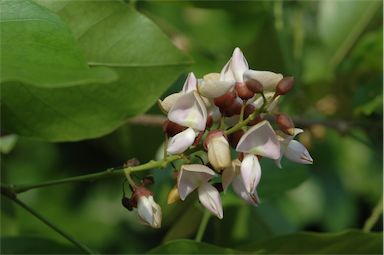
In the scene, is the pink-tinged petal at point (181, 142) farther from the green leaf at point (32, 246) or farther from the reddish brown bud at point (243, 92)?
the green leaf at point (32, 246)

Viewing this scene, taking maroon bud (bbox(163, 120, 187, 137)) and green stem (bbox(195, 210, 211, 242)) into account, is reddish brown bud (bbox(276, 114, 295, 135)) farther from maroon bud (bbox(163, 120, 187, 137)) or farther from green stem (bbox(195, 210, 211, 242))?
green stem (bbox(195, 210, 211, 242))

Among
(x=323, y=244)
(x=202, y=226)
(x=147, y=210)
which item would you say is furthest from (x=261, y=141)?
(x=202, y=226)

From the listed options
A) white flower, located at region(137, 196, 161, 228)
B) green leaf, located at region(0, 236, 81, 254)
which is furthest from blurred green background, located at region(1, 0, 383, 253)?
white flower, located at region(137, 196, 161, 228)

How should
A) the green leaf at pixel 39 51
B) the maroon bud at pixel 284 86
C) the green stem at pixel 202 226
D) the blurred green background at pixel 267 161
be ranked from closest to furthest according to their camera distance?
the green leaf at pixel 39 51
the maroon bud at pixel 284 86
the green stem at pixel 202 226
the blurred green background at pixel 267 161

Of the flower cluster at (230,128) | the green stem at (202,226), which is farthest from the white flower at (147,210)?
the green stem at (202,226)

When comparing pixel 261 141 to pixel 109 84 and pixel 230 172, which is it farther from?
pixel 109 84

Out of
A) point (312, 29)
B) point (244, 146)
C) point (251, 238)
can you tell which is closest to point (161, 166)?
point (244, 146)
